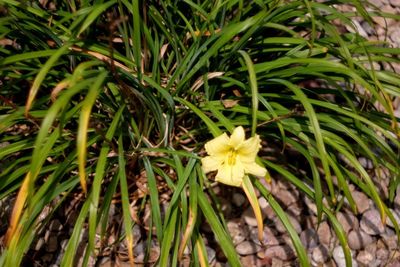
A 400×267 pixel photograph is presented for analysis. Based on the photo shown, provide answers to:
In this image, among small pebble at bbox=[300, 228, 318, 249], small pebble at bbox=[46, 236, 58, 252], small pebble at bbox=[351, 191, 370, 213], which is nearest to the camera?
small pebble at bbox=[46, 236, 58, 252]

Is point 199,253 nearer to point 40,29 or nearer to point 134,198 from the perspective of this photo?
point 134,198

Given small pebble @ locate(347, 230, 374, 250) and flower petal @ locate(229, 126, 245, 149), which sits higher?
flower petal @ locate(229, 126, 245, 149)

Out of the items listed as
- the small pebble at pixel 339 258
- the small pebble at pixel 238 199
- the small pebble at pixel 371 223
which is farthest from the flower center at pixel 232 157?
the small pebble at pixel 371 223

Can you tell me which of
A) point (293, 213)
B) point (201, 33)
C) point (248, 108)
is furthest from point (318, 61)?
point (293, 213)

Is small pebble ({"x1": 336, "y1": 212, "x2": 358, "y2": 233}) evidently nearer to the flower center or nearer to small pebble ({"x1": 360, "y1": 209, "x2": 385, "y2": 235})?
small pebble ({"x1": 360, "y1": 209, "x2": 385, "y2": 235})

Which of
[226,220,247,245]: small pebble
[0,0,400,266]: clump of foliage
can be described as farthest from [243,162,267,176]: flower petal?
[226,220,247,245]: small pebble

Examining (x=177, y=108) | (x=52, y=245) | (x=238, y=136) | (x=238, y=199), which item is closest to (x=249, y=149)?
(x=238, y=136)
